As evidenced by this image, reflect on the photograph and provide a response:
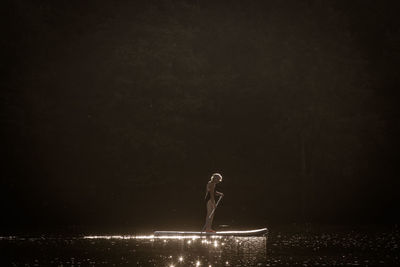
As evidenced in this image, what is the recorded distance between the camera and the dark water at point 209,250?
60.1ft

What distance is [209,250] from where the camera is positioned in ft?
67.4

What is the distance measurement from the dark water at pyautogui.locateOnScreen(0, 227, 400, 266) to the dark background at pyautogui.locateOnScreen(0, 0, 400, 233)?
18.1 m

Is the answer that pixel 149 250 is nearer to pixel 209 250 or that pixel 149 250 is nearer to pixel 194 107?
pixel 209 250

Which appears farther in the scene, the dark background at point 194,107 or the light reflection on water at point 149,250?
the dark background at point 194,107

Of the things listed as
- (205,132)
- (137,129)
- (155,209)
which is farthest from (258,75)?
(155,209)

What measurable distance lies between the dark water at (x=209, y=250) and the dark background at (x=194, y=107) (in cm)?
1810

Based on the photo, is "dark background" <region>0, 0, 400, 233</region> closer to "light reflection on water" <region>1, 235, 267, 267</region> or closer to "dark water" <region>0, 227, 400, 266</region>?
"dark water" <region>0, 227, 400, 266</region>

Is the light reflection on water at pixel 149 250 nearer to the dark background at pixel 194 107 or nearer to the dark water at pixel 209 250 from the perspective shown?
the dark water at pixel 209 250

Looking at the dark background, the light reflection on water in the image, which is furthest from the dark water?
the dark background

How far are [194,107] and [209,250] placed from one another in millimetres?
28920

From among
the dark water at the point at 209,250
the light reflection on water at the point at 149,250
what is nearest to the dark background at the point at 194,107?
the dark water at the point at 209,250

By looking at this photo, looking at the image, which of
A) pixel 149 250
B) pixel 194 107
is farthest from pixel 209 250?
pixel 194 107

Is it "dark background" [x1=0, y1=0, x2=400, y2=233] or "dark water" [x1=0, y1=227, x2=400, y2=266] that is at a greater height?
"dark background" [x1=0, y1=0, x2=400, y2=233]

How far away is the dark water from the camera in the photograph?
60.1 feet
